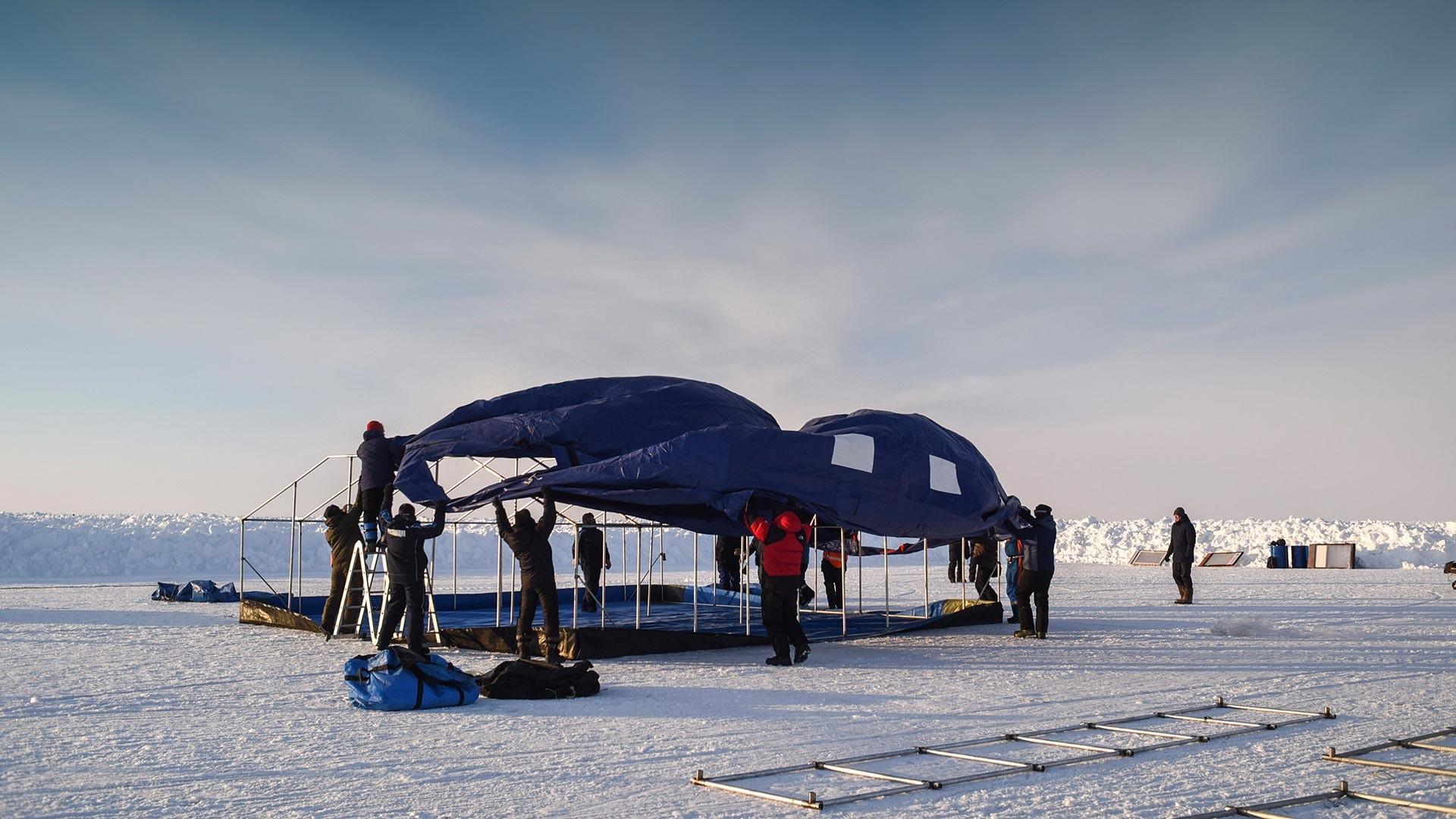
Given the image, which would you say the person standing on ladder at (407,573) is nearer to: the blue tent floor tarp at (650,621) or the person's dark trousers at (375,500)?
the blue tent floor tarp at (650,621)

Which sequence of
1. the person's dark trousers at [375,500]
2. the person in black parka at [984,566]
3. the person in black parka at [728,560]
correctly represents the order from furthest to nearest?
the person in black parka at [728,560], the person in black parka at [984,566], the person's dark trousers at [375,500]

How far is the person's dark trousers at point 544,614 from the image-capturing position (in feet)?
34.0

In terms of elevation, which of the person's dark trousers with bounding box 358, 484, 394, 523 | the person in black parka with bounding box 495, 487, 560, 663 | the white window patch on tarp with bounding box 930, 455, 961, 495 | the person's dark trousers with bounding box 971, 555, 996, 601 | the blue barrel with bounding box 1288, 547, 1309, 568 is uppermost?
the white window patch on tarp with bounding box 930, 455, 961, 495

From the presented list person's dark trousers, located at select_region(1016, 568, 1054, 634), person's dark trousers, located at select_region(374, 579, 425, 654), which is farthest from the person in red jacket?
person's dark trousers, located at select_region(1016, 568, 1054, 634)

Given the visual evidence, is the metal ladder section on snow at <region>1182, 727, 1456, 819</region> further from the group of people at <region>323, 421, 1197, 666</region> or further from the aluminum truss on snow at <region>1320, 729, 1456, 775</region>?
the group of people at <region>323, 421, 1197, 666</region>

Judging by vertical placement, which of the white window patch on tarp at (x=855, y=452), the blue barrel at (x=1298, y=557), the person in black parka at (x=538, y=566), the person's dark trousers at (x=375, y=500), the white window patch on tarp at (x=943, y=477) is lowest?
the blue barrel at (x=1298, y=557)

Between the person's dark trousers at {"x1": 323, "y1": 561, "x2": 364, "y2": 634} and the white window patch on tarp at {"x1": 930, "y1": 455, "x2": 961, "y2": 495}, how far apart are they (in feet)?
23.1

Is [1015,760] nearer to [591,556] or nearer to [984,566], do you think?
[591,556]

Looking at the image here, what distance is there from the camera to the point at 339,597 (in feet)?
45.3

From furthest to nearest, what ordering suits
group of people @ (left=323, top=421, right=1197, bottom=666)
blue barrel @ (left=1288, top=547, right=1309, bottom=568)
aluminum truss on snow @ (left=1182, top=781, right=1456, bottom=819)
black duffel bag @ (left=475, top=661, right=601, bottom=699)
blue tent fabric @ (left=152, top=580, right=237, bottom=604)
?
blue barrel @ (left=1288, top=547, right=1309, bottom=568) → blue tent fabric @ (left=152, top=580, right=237, bottom=604) → group of people @ (left=323, top=421, right=1197, bottom=666) → black duffel bag @ (left=475, top=661, right=601, bottom=699) → aluminum truss on snow @ (left=1182, top=781, right=1456, bottom=819)

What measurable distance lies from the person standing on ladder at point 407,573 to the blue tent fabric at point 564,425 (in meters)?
0.75

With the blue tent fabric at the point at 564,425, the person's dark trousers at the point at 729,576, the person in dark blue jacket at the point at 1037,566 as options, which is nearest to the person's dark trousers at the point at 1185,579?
the person in dark blue jacket at the point at 1037,566

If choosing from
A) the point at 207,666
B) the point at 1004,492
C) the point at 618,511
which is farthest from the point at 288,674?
the point at 1004,492

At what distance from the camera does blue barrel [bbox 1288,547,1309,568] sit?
34000 millimetres
